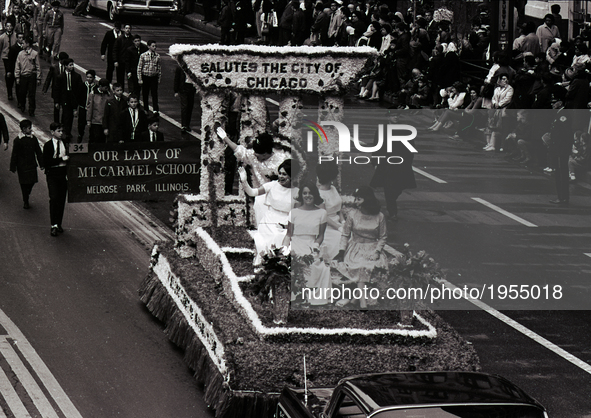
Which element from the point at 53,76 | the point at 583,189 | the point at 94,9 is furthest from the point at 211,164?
the point at 94,9

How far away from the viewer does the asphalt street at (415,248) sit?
39.5 feet

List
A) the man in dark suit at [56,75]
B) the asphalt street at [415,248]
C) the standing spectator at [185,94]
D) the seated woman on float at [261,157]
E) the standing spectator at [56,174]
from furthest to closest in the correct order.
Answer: the standing spectator at [185,94]
the man in dark suit at [56,75]
the standing spectator at [56,174]
the seated woman on float at [261,157]
the asphalt street at [415,248]

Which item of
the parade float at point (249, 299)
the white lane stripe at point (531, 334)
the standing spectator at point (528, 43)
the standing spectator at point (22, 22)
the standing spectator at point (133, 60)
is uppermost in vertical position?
the standing spectator at point (22, 22)

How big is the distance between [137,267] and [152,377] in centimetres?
423

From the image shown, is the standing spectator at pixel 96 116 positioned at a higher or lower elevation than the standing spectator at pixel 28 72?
lower

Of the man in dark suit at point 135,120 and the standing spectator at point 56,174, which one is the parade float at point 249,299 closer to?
the standing spectator at point 56,174

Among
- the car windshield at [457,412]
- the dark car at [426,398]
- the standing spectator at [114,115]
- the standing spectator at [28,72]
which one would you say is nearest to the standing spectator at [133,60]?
the standing spectator at [28,72]

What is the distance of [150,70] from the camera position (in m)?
26.0

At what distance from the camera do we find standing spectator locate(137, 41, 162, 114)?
25.7 metres

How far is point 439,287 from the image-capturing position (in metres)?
11.9

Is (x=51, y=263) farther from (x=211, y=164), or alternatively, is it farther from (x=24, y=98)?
(x=24, y=98)

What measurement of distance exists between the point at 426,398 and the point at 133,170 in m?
9.50

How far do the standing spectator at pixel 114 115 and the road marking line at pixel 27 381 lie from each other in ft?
26.1

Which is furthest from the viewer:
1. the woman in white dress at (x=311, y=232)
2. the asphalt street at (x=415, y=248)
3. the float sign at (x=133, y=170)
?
the float sign at (x=133, y=170)
